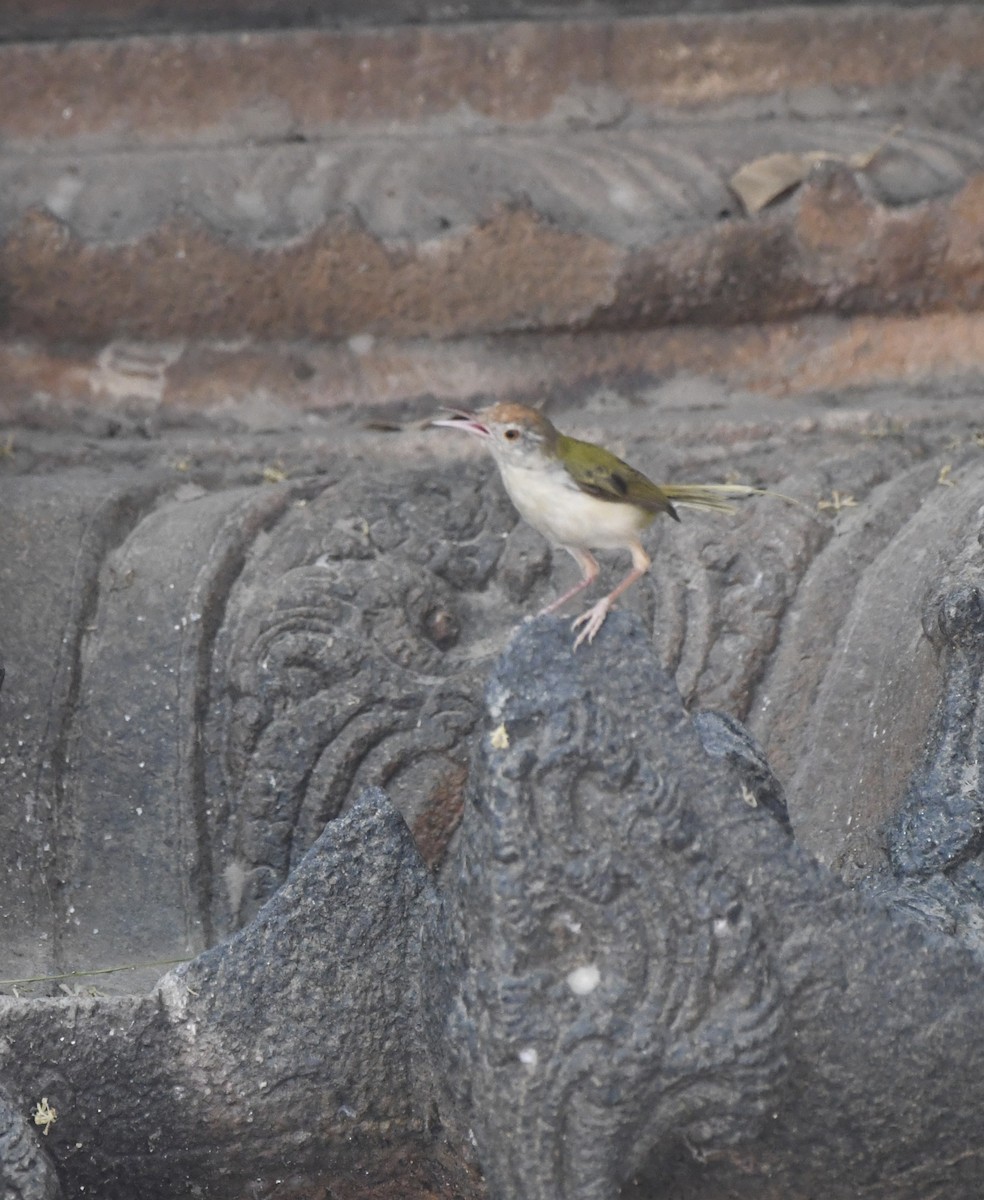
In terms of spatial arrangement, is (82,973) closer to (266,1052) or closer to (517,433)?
(266,1052)

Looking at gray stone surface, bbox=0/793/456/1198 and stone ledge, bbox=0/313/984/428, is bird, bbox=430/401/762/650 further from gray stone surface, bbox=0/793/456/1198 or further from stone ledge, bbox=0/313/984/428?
stone ledge, bbox=0/313/984/428

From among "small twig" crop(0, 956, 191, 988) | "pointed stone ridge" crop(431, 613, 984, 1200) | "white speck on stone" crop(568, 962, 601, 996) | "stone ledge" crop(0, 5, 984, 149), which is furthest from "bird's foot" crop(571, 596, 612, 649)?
"stone ledge" crop(0, 5, 984, 149)

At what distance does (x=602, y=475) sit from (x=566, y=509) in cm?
6

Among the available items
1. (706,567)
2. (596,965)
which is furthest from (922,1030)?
(706,567)

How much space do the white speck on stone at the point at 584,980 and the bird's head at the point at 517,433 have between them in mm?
553

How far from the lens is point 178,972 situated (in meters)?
2.06

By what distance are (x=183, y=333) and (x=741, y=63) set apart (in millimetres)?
1099

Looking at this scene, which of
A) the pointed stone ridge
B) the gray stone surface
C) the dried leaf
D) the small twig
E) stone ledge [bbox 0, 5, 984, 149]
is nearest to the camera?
the pointed stone ridge

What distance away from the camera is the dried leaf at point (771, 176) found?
3.22 metres

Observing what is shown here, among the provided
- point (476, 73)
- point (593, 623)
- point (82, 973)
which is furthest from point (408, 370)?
point (593, 623)

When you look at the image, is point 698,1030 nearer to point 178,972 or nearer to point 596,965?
point 596,965

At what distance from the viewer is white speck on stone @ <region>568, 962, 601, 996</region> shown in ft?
5.94

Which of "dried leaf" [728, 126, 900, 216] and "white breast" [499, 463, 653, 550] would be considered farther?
"dried leaf" [728, 126, 900, 216]

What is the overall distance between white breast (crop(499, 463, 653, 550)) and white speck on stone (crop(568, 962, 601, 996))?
490mm
